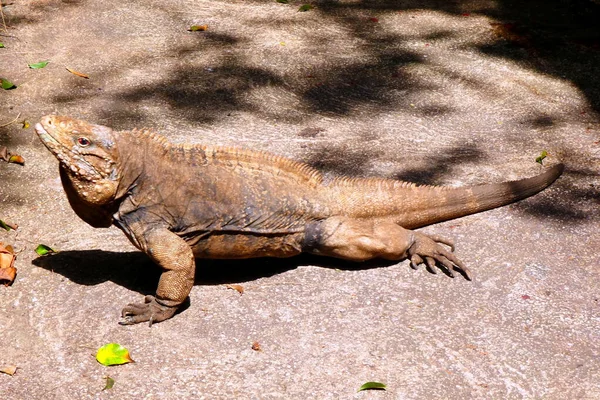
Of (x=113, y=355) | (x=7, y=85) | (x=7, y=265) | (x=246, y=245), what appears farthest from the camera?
(x=7, y=85)

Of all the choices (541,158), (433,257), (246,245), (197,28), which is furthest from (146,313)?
(197,28)

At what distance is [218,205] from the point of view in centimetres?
455

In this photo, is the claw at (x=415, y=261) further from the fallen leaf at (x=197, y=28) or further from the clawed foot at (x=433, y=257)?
the fallen leaf at (x=197, y=28)

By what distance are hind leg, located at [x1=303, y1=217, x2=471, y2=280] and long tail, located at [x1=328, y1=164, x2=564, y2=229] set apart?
0.11 m

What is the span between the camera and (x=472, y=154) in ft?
20.7

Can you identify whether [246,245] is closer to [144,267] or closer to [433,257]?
[144,267]

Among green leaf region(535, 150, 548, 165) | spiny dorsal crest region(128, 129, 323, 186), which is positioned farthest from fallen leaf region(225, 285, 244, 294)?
green leaf region(535, 150, 548, 165)

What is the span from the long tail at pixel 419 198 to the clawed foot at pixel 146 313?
1352 mm

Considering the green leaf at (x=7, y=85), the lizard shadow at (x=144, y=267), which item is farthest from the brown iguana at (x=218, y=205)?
the green leaf at (x=7, y=85)

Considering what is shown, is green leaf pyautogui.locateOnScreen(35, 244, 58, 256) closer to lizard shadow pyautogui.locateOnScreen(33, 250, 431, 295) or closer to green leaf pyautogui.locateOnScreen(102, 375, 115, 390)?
lizard shadow pyautogui.locateOnScreen(33, 250, 431, 295)

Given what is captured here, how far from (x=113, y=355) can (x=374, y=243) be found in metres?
1.81

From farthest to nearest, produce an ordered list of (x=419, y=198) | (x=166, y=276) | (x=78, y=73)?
1. (x=78, y=73)
2. (x=419, y=198)
3. (x=166, y=276)

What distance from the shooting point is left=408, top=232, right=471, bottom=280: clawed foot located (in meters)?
4.87

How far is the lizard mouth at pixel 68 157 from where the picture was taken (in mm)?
4137
